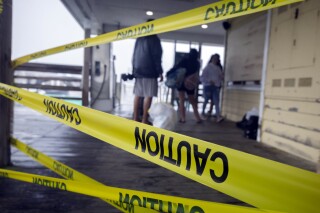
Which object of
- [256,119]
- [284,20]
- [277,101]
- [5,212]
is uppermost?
[284,20]

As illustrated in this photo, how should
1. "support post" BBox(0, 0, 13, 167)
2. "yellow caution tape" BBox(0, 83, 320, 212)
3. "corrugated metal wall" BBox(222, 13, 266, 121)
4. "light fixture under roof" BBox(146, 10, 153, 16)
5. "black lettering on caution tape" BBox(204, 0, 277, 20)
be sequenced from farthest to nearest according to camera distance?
"light fixture under roof" BBox(146, 10, 153, 16), "corrugated metal wall" BBox(222, 13, 266, 121), "support post" BBox(0, 0, 13, 167), "black lettering on caution tape" BBox(204, 0, 277, 20), "yellow caution tape" BBox(0, 83, 320, 212)

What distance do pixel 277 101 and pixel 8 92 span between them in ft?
9.52

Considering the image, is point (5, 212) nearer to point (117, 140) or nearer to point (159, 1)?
point (117, 140)

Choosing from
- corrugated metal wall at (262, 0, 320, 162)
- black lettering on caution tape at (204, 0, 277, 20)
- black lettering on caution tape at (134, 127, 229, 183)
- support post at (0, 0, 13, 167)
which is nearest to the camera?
black lettering on caution tape at (134, 127, 229, 183)

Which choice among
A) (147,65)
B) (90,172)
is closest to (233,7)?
(90,172)

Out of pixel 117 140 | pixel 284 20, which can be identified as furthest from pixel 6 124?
pixel 284 20

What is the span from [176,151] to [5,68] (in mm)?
1707

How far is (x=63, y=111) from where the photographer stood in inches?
46.2

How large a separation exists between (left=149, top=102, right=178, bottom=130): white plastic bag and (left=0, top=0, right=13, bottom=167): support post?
6.51 ft

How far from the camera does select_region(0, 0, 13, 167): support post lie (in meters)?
1.85

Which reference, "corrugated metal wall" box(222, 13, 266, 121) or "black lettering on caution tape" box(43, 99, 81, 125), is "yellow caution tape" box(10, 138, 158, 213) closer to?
"black lettering on caution tape" box(43, 99, 81, 125)

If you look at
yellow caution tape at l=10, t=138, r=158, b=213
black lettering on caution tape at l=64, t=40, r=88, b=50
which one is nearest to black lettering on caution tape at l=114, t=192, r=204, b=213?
yellow caution tape at l=10, t=138, r=158, b=213

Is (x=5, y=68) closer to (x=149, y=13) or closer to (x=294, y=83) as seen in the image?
(x=294, y=83)

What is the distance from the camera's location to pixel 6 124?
1968 mm
